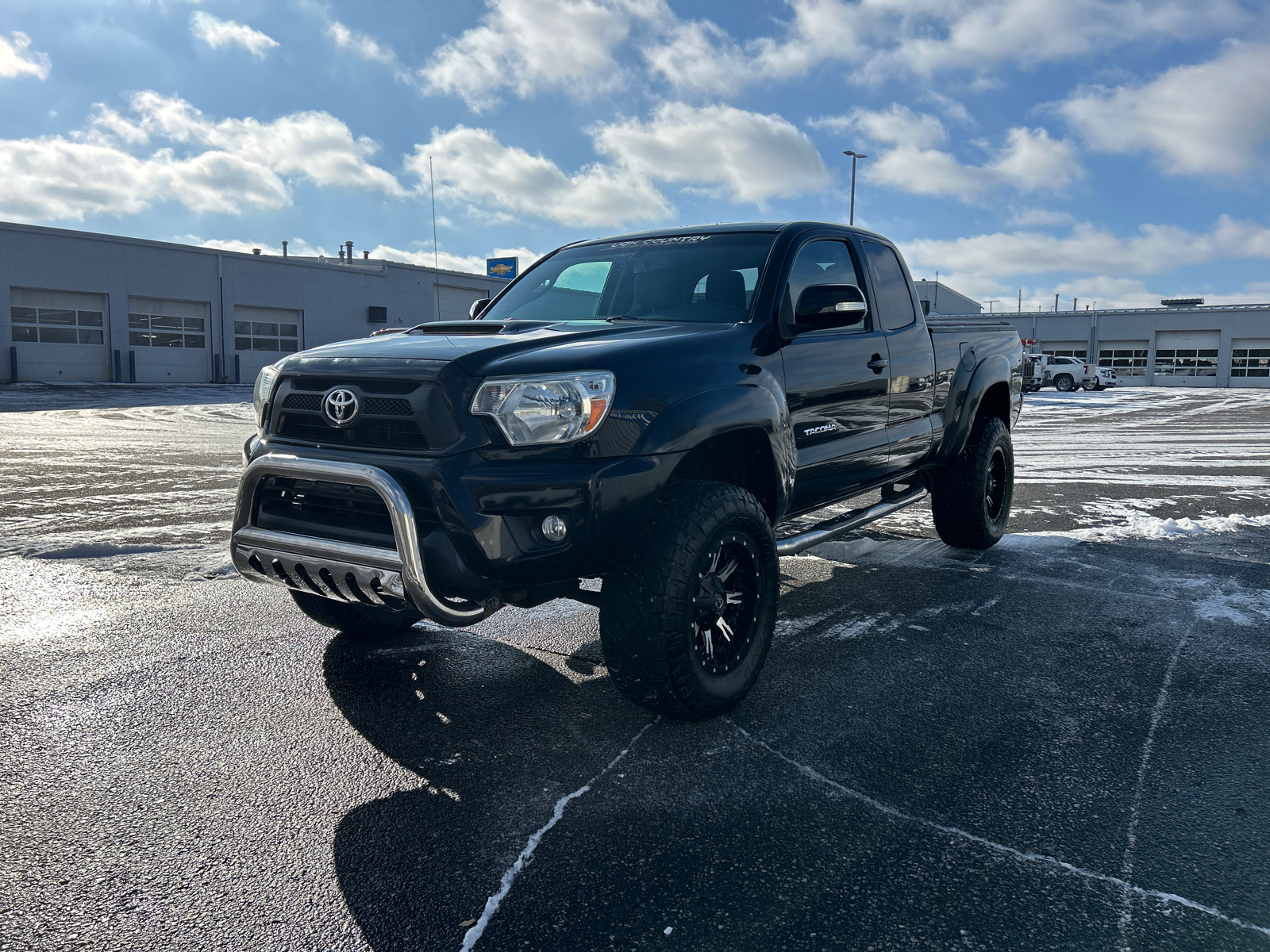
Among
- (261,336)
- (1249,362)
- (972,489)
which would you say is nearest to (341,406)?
(972,489)

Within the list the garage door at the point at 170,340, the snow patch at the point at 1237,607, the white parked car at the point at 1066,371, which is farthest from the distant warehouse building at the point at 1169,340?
the snow patch at the point at 1237,607

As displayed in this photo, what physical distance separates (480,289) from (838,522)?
143ft

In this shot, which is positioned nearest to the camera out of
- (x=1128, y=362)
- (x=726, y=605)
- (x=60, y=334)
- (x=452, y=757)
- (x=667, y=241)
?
(x=452, y=757)

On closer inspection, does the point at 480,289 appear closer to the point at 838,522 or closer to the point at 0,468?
the point at 0,468

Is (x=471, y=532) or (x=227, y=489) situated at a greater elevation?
(x=471, y=532)

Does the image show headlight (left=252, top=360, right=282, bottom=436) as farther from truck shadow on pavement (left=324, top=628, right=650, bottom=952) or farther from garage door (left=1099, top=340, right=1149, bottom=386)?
garage door (left=1099, top=340, right=1149, bottom=386)

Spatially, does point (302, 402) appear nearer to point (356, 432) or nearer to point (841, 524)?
point (356, 432)

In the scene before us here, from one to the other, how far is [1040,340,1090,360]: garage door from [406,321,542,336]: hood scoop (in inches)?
2430

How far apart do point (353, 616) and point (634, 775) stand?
1805 mm

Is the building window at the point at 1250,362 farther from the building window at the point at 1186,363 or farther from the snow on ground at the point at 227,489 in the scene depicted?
the snow on ground at the point at 227,489

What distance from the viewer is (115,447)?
1237cm

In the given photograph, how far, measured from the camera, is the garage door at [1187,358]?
5541cm

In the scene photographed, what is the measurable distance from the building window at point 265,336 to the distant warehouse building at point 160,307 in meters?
0.04

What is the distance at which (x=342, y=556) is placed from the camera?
3055 millimetres
